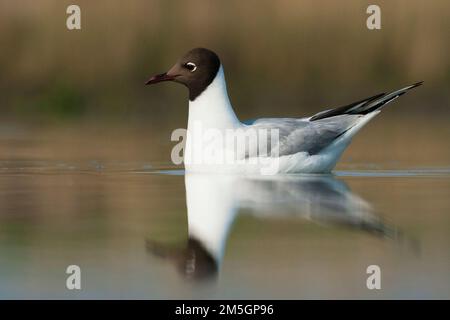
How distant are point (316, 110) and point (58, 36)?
3996 mm

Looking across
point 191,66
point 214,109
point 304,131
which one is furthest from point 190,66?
point 304,131

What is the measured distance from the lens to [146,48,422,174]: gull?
8.92 m

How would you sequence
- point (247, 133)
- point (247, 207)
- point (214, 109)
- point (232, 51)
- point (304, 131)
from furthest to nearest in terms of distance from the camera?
point (232, 51) → point (304, 131) → point (214, 109) → point (247, 133) → point (247, 207)

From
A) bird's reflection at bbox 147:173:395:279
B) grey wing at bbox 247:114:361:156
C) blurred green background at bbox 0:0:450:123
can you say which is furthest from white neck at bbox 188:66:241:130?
blurred green background at bbox 0:0:450:123

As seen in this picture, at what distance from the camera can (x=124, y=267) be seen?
18.2 ft

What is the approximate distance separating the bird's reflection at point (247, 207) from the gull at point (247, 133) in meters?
0.14

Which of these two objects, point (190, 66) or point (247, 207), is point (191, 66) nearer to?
point (190, 66)

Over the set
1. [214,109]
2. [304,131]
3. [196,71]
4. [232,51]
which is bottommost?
[304,131]

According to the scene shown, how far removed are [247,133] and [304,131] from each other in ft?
2.16

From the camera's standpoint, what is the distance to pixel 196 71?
9531mm

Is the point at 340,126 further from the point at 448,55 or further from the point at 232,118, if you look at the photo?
the point at 448,55

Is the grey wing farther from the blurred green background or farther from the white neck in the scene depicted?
the blurred green background

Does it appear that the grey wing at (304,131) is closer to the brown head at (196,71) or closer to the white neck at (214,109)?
the white neck at (214,109)

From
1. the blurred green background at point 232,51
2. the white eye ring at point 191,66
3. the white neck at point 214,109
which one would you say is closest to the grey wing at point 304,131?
the white neck at point 214,109
